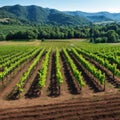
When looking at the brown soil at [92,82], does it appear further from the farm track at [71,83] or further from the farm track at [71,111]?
the farm track at [71,111]

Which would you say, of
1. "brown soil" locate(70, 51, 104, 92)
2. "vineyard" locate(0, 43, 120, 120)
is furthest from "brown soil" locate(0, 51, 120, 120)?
"brown soil" locate(70, 51, 104, 92)

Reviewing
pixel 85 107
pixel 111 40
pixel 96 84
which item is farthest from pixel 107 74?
pixel 111 40

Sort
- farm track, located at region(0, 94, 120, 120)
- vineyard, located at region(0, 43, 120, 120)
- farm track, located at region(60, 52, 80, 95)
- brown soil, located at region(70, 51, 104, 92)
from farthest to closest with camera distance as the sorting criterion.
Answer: brown soil, located at region(70, 51, 104, 92) → farm track, located at region(60, 52, 80, 95) → vineyard, located at region(0, 43, 120, 120) → farm track, located at region(0, 94, 120, 120)

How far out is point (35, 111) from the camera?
1182 inches

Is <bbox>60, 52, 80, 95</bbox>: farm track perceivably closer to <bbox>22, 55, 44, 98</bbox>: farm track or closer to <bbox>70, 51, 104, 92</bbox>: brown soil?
<bbox>70, 51, 104, 92</bbox>: brown soil

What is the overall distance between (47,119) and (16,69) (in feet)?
96.4

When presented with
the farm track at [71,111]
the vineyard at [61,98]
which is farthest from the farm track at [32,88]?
the farm track at [71,111]

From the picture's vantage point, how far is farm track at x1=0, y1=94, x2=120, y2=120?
28.4 m

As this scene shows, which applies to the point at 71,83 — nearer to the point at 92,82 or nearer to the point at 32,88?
the point at 92,82

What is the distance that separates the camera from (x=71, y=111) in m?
29.7

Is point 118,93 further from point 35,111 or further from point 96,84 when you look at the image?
point 35,111

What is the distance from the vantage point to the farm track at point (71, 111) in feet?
93.1

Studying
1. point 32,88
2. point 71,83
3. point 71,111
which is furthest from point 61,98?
point 71,83

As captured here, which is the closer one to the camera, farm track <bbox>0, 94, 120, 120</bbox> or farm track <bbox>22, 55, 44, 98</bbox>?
farm track <bbox>0, 94, 120, 120</bbox>
